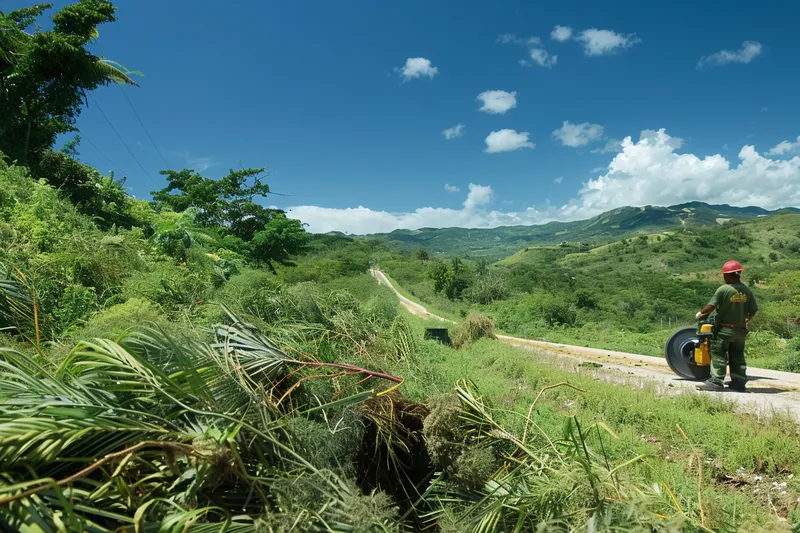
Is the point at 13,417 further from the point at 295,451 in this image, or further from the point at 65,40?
the point at 65,40

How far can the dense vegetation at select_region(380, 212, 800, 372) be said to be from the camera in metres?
19.8

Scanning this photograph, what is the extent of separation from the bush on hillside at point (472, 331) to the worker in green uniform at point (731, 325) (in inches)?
222

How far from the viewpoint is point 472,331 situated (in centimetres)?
1114

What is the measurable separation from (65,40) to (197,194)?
530 inches

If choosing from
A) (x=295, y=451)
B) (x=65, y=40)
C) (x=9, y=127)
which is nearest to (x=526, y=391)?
(x=295, y=451)

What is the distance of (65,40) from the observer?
1333cm

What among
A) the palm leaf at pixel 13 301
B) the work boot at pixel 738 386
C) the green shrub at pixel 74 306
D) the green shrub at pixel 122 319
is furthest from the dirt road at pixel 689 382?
the palm leaf at pixel 13 301

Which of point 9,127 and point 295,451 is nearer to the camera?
point 295,451

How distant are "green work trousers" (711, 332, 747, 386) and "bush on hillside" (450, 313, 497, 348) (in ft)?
18.6

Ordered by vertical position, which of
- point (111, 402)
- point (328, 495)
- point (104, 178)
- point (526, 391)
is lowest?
point (526, 391)

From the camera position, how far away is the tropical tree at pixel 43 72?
13376 millimetres

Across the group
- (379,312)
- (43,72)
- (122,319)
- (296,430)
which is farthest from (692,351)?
(43,72)

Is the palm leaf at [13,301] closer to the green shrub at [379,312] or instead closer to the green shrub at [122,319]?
the green shrub at [122,319]

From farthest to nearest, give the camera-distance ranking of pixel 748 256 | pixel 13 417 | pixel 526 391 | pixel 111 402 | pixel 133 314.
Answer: pixel 748 256
pixel 526 391
pixel 133 314
pixel 111 402
pixel 13 417
